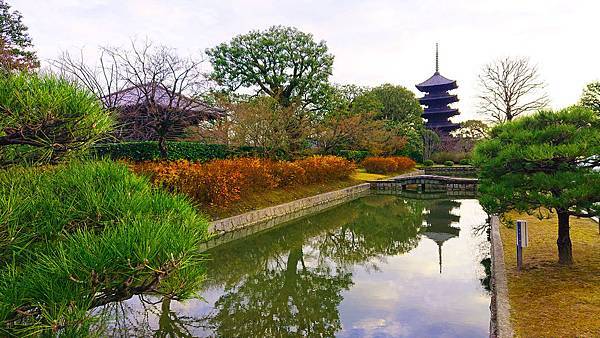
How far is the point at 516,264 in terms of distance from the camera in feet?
18.4

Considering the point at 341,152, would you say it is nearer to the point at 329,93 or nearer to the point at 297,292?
→ the point at 329,93

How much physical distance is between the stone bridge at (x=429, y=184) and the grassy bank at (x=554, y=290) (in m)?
12.5

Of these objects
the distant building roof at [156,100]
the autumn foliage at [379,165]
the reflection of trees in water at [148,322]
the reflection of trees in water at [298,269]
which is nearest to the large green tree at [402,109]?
the autumn foliage at [379,165]

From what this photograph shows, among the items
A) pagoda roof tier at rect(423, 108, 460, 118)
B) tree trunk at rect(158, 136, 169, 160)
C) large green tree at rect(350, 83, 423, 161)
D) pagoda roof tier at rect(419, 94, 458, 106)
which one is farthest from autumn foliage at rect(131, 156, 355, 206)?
pagoda roof tier at rect(419, 94, 458, 106)

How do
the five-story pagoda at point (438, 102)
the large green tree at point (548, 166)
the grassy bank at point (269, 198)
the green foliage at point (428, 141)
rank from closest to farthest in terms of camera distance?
the large green tree at point (548, 166) → the grassy bank at point (269, 198) → the green foliage at point (428, 141) → the five-story pagoda at point (438, 102)

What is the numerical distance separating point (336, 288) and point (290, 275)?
977mm

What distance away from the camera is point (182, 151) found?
1388 centimetres

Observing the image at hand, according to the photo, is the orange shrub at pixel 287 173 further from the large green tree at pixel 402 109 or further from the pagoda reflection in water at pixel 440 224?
the large green tree at pixel 402 109

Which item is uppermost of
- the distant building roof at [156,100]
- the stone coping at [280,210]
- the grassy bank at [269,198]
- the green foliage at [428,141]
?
the distant building roof at [156,100]

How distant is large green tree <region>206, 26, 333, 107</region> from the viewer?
2080cm

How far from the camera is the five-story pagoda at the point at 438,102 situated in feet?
133

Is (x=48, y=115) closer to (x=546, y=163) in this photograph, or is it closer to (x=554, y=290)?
(x=554, y=290)

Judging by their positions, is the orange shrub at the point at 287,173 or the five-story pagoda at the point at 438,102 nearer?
the orange shrub at the point at 287,173

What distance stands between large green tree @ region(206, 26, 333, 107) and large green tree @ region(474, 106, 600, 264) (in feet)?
51.2
